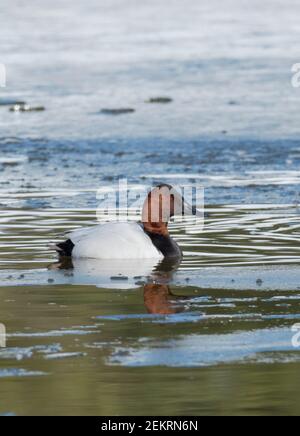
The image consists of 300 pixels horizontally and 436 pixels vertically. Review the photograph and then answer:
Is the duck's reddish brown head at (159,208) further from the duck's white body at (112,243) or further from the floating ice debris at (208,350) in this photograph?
the floating ice debris at (208,350)

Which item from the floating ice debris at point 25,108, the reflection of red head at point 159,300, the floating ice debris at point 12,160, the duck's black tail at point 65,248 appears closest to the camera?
the reflection of red head at point 159,300

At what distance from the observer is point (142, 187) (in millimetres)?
16047

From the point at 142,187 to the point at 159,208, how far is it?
124 inches

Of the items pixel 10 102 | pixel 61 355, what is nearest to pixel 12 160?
pixel 10 102

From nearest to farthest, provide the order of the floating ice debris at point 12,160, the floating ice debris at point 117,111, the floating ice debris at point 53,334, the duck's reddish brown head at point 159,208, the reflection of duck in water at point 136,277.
Result: the floating ice debris at point 53,334, the reflection of duck in water at point 136,277, the duck's reddish brown head at point 159,208, the floating ice debris at point 12,160, the floating ice debris at point 117,111

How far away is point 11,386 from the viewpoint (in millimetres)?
7516

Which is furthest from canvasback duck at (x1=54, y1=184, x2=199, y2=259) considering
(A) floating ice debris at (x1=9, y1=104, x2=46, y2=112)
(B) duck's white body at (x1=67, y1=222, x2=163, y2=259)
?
(A) floating ice debris at (x1=9, y1=104, x2=46, y2=112)

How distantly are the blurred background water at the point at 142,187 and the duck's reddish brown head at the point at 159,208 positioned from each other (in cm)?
33

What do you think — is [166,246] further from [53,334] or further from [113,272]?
[53,334]

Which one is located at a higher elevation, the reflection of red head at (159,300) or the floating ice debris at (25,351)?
the reflection of red head at (159,300)

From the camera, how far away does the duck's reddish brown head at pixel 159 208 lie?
12812mm

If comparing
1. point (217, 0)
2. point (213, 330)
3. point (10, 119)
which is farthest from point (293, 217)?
point (217, 0)

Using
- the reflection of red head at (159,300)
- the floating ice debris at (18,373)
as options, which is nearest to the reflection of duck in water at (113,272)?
the reflection of red head at (159,300)

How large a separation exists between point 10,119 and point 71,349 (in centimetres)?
1337
